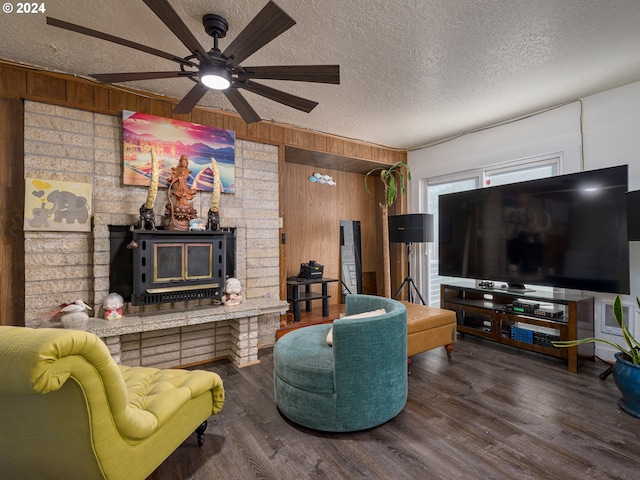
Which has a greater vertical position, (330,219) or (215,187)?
(215,187)

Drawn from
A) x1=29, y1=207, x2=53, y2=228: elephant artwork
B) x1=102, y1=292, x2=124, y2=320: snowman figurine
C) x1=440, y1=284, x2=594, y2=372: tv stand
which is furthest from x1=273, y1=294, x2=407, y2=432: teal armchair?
x1=29, y1=207, x2=53, y2=228: elephant artwork

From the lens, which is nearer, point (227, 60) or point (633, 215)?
point (227, 60)

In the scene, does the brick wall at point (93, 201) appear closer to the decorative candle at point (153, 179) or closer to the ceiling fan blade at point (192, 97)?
the decorative candle at point (153, 179)

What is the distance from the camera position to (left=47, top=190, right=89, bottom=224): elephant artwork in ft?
8.25

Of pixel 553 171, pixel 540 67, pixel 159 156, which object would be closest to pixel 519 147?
pixel 553 171

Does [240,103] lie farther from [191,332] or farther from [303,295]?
[303,295]

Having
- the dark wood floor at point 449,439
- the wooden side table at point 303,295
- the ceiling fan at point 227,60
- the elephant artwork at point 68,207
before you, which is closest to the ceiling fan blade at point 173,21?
the ceiling fan at point 227,60

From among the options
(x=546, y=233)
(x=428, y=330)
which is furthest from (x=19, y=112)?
(x=546, y=233)

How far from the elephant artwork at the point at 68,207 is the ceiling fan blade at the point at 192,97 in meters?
1.24

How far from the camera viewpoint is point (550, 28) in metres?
2.09

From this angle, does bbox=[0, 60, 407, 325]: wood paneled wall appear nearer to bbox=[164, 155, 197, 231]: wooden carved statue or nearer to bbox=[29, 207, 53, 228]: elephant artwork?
bbox=[29, 207, 53, 228]: elephant artwork

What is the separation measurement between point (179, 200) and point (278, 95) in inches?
60.3

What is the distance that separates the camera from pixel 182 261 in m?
2.88

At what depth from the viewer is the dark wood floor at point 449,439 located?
164cm
